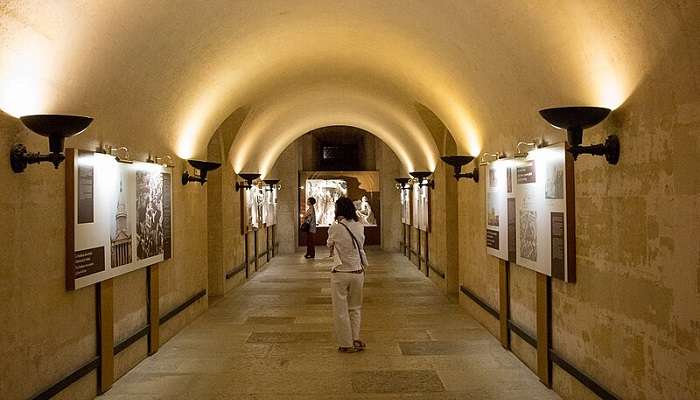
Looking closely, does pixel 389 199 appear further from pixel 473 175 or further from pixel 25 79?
pixel 25 79

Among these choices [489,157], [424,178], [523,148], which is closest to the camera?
[523,148]

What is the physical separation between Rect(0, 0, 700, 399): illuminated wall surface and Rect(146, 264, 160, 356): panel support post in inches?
8.9

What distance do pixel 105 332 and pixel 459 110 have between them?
563 cm

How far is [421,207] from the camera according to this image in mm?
15773

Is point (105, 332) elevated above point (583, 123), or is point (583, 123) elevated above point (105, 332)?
point (583, 123)

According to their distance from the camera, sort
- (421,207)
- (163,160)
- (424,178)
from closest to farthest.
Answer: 1. (163,160)
2. (424,178)
3. (421,207)

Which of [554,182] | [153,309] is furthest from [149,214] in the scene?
[554,182]

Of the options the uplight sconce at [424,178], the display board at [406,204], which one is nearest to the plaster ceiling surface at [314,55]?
the uplight sconce at [424,178]

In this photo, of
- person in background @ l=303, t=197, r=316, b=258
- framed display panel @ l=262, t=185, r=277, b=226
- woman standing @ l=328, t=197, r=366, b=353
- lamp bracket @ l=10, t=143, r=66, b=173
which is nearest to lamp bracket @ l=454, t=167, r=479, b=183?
woman standing @ l=328, t=197, r=366, b=353

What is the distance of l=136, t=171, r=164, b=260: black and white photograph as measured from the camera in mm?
7045

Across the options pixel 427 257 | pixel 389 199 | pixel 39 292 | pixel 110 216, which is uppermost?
pixel 389 199

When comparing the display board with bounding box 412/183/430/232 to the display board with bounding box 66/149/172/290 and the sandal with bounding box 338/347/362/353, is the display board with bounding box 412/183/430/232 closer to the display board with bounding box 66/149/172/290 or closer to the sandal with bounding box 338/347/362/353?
the sandal with bounding box 338/347/362/353

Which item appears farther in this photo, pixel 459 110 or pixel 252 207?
pixel 252 207

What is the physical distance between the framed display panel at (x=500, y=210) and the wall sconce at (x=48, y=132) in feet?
15.1
